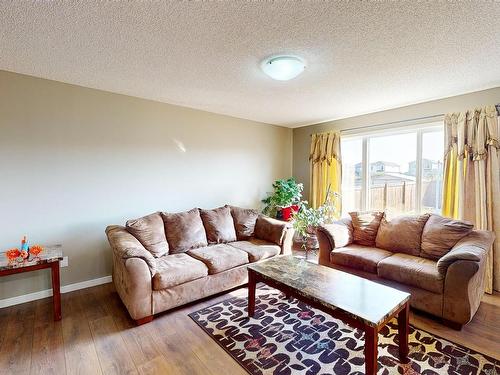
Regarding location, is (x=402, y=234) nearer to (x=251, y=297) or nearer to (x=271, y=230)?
(x=271, y=230)

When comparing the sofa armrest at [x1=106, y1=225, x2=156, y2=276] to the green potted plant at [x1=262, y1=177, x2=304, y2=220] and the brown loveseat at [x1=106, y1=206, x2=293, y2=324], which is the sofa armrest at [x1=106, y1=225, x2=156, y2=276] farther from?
the green potted plant at [x1=262, y1=177, x2=304, y2=220]

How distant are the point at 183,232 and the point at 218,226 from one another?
51cm

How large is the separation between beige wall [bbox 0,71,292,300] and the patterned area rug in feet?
5.46

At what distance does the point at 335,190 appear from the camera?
4551 mm

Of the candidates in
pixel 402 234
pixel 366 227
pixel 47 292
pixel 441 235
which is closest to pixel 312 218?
pixel 366 227

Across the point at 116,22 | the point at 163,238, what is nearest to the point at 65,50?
the point at 116,22

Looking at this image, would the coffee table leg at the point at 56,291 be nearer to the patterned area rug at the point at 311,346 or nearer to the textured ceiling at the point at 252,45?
the patterned area rug at the point at 311,346

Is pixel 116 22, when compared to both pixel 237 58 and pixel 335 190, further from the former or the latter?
pixel 335 190

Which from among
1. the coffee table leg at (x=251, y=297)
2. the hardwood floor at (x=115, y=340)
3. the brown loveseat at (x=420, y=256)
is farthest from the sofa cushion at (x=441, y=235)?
the coffee table leg at (x=251, y=297)

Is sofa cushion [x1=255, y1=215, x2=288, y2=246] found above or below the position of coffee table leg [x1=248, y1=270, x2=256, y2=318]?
above

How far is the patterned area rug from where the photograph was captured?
5.90ft

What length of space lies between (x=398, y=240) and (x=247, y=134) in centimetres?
285

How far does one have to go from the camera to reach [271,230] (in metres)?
3.61

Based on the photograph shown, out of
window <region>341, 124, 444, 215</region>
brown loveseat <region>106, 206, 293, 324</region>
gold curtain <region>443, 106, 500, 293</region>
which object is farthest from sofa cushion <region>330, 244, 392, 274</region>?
gold curtain <region>443, 106, 500, 293</region>
